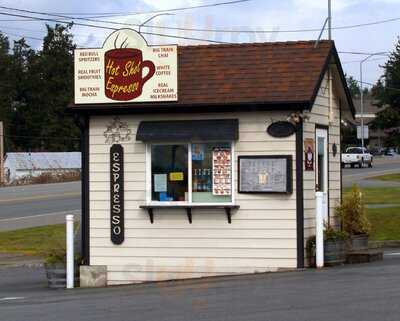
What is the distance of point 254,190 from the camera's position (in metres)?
13.5

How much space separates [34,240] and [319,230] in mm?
11035

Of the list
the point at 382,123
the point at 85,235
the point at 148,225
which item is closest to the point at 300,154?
the point at 148,225

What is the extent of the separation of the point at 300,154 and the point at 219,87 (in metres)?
1.84

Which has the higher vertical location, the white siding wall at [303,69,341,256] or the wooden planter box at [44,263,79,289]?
the white siding wall at [303,69,341,256]

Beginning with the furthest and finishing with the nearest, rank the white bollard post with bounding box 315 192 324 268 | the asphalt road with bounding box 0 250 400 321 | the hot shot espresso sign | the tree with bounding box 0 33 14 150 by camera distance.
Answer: the tree with bounding box 0 33 14 150 → the hot shot espresso sign → the white bollard post with bounding box 315 192 324 268 → the asphalt road with bounding box 0 250 400 321

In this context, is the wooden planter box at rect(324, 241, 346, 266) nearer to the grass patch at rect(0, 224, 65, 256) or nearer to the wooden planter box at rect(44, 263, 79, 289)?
the wooden planter box at rect(44, 263, 79, 289)

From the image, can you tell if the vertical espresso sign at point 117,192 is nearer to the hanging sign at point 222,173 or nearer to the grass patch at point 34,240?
the hanging sign at point 222,173

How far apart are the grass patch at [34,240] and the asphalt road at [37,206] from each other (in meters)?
1.96

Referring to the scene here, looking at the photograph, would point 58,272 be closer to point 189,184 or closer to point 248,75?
point 189,184

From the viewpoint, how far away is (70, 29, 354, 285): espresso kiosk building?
13383 mm

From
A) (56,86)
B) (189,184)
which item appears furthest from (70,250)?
Answer: (56,86)

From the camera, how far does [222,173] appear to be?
13664 millimetres

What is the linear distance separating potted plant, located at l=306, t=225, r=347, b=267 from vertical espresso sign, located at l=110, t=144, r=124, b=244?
330 centimetres

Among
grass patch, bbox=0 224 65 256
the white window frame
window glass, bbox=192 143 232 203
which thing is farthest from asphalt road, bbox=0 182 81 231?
window glass, bbox=192 143 232 203
